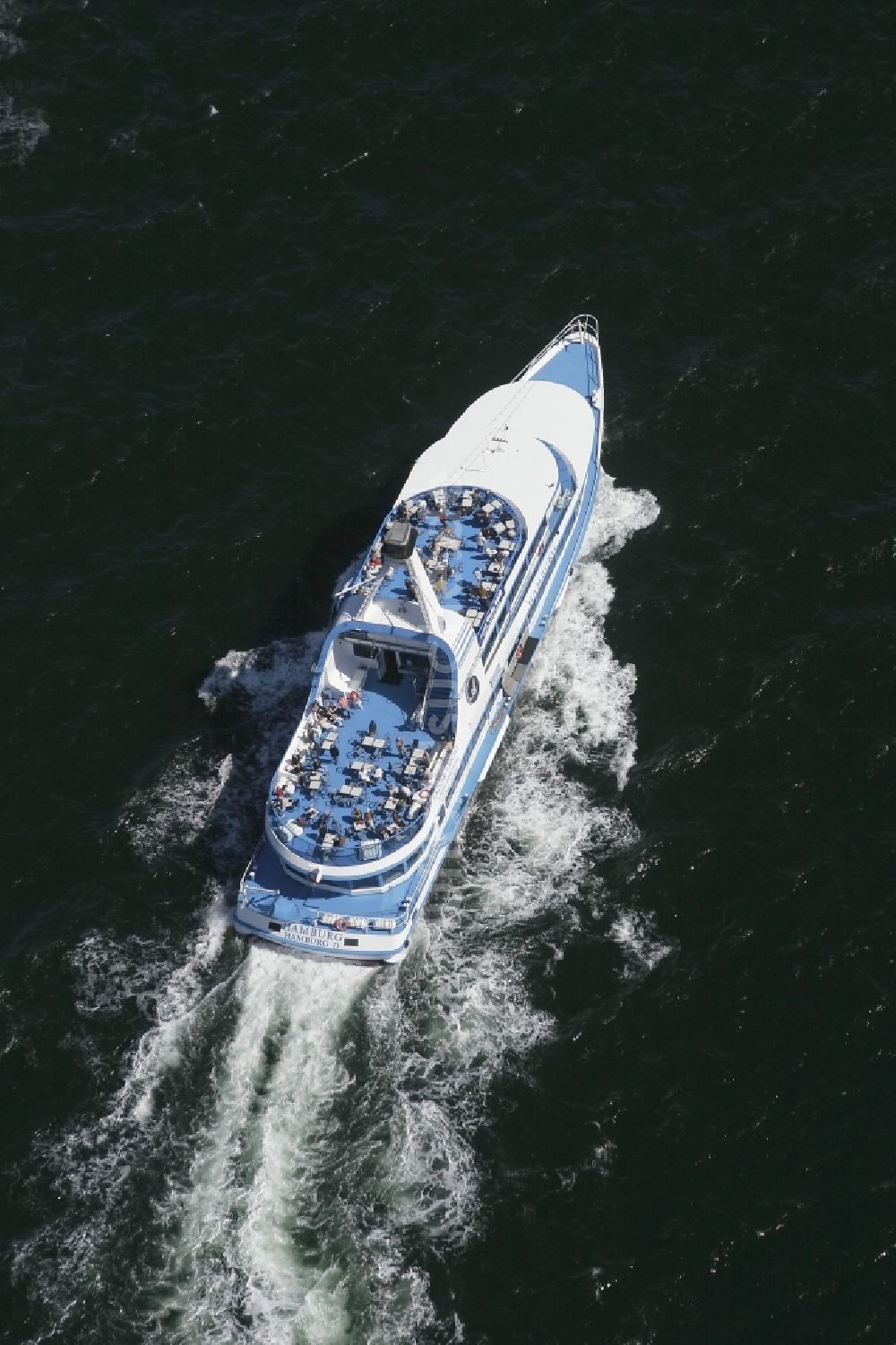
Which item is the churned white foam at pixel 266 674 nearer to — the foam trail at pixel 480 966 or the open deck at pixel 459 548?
the open deck at pixel 459 548

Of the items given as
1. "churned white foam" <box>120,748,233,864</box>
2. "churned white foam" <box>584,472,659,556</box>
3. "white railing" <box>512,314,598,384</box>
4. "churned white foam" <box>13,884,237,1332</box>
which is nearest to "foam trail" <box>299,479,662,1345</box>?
"churned white foam" <box>584,472,659,556</box>

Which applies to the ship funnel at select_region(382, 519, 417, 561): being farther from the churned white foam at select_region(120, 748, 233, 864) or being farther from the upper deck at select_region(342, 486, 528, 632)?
the churned white foam at select_region(120, 748, 233, 864)

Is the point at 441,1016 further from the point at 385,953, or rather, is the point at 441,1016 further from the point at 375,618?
the point at 375,618

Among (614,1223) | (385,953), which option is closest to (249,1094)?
(385,953)

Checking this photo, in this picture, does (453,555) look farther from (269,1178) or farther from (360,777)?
(269,1178)

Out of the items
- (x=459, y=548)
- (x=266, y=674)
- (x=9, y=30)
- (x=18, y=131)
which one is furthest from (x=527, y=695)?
(x=9, y=30)
